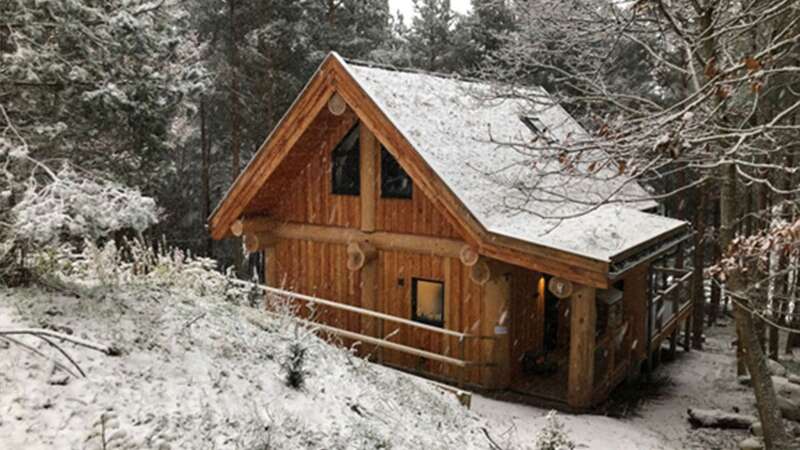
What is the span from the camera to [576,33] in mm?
8594

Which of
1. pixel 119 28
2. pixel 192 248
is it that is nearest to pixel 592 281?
Result: pixel 119 28

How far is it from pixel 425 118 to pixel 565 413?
21.7 ft

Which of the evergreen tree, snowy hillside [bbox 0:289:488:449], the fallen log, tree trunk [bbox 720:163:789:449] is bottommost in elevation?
the fallen log

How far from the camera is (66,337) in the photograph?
5.13m

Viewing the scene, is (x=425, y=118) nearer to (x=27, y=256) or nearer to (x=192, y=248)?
(x=27, y=256)

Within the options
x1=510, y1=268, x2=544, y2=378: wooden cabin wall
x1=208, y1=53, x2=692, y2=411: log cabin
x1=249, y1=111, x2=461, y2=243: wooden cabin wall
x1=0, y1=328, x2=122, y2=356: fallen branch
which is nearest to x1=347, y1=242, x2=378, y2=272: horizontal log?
x1=208, y1=53, x2=692, y2=411: log cabin

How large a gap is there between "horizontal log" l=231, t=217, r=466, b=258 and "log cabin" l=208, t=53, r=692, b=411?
0.03 metres

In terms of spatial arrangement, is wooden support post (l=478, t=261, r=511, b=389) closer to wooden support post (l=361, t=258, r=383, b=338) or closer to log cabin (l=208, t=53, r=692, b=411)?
log cabin (l=208, t=53, r=692, b=411)

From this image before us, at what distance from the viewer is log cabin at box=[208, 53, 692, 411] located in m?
11.1

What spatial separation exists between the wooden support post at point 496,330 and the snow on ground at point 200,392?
248 centimetres

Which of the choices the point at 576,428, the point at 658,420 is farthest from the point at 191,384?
the point at 658,420

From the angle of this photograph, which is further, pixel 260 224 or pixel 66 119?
pixel 260 224

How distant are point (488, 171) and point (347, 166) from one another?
3.14m

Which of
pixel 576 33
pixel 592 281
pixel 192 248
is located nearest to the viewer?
pixel 576 33
